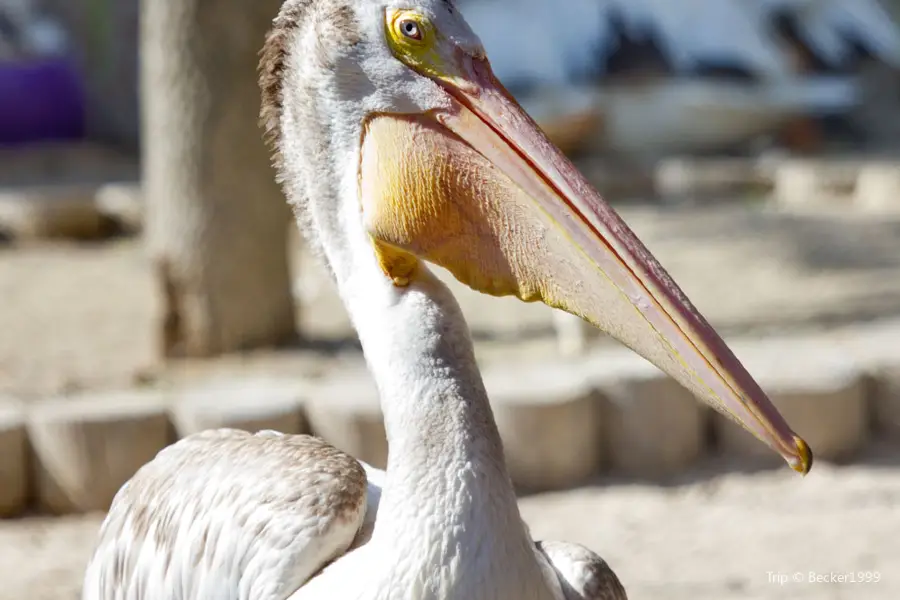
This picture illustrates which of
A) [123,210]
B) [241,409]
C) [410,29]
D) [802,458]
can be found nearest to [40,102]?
[123,210]

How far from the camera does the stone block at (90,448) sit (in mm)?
3021

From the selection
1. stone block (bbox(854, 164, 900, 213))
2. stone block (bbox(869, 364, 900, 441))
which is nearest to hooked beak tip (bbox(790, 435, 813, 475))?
stone block (bbox(869, 364, 900, 441))

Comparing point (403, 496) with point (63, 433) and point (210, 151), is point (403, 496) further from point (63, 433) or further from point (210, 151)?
point (210, 151)

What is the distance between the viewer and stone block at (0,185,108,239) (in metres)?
6.41

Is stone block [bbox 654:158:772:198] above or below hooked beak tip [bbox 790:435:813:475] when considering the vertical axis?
below

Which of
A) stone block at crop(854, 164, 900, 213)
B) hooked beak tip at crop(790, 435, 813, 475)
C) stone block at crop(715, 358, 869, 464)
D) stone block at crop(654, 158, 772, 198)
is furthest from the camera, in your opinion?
stone block at crop(654, 158, 772, 198)

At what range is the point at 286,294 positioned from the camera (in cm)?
409

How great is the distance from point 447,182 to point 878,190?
545 cm

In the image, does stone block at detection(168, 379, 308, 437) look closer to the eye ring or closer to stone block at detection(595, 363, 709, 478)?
stone block at detection(595, 363, 709, 478)

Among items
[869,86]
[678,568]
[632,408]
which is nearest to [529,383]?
[632,408]

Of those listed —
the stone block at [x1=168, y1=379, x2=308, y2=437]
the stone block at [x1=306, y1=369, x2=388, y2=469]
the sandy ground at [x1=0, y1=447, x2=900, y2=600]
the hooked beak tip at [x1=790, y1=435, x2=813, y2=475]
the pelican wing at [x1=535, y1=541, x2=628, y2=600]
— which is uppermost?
the hooked beak tip at [x1=790, y1=435, x2=813, y2=475]

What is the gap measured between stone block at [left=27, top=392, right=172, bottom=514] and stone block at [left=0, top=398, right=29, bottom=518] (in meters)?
0.03

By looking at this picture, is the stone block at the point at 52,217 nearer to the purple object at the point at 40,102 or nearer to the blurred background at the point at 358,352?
the blurred background at the point at 358,352

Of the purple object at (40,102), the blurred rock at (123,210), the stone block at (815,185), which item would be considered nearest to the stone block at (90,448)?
the blurred rock at (123,210)
